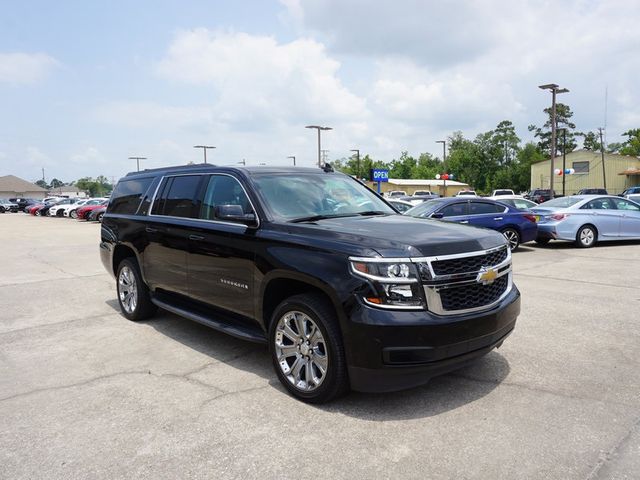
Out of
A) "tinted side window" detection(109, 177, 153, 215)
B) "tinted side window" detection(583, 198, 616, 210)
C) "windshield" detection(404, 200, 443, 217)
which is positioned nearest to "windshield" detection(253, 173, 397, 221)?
"tinted side window" detection(109, 177, 153, 215)

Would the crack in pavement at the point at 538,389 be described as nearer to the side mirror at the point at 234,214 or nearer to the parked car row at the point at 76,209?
the side mirror at the point at 234,214

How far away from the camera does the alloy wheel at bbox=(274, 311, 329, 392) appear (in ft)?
12.3

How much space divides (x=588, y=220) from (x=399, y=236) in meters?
11.9

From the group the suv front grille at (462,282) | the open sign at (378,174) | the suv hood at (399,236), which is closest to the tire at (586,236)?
the suv hood at (399,236)

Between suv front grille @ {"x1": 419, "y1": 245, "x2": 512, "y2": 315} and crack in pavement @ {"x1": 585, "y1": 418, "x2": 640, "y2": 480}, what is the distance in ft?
3.79

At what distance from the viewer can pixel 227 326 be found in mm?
4652

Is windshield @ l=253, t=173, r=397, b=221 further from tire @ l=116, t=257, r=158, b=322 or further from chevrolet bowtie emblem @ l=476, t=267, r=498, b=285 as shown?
tire @ l=116, t=257, r=158, b=322

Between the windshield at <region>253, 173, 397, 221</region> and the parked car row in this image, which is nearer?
the windshield at <region>253, 173, 397, 221</region>

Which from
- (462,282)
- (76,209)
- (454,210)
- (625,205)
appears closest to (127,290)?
(462,282)

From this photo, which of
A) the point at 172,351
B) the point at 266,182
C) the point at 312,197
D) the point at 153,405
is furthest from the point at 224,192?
the point at 153,405

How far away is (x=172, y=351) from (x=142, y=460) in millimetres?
2165

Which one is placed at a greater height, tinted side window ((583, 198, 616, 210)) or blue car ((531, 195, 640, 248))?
tinted side window ((583, 198, 616, 210))

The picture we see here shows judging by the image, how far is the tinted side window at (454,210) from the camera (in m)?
12.5

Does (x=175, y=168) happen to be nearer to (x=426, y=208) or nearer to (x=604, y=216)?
(x=426, y=208)
